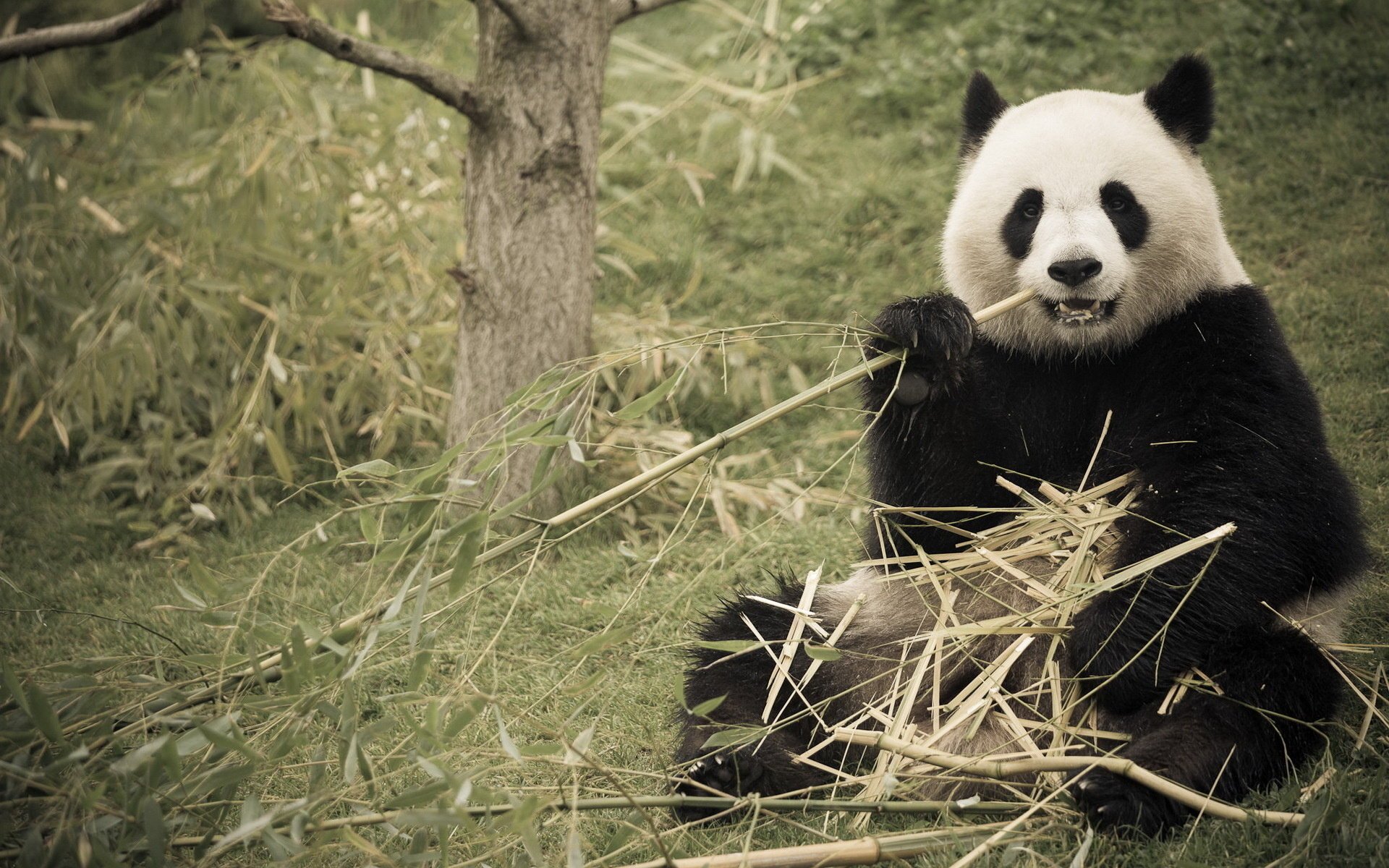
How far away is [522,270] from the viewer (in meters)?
3.88

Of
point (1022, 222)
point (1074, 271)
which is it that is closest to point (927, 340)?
point (1074, 271)

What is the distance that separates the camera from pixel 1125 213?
2707mm

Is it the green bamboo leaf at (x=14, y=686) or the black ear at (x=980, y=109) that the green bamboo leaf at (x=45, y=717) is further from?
the black ear at (x=980, y=109)

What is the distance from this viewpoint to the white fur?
2.65 metres

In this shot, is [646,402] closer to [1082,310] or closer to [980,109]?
[1082,310]

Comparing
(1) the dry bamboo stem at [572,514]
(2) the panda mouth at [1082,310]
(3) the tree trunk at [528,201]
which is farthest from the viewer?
(3) the tree trunk at [528,201]

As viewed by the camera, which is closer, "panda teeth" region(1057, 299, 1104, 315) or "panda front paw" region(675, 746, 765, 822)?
"panda front paw" region(675, 746, 765, 822)

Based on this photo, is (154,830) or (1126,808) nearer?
(154,830)

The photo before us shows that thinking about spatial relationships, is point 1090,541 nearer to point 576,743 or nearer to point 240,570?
point 576,743

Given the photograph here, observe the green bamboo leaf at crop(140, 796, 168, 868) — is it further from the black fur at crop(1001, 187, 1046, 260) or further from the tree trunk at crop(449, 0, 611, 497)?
the black fur at crop(1001, 187, 1046, 260)

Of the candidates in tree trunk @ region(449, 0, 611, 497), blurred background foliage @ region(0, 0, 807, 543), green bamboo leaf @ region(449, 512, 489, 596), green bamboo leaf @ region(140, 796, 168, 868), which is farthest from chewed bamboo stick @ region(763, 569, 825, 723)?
blurred background foliage @ region(0, 0, 807, 543)

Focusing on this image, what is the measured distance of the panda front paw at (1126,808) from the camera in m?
2.20

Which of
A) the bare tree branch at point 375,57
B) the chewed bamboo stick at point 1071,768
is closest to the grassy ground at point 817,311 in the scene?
the chewed bamboo stick at point 1071,768

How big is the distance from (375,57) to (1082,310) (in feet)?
6.74
